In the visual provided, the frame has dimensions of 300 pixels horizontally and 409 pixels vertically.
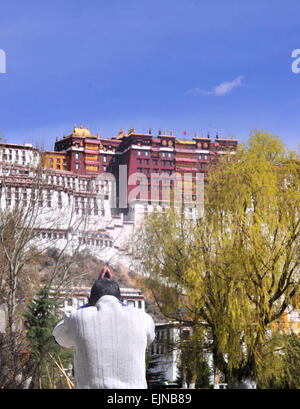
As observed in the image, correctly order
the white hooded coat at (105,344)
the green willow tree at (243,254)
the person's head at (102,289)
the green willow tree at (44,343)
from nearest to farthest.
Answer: the white hooded coat at (105,344)
the person's head at (102,289)
the green willow tree at (243,254)
the green willow tree at (44,343)

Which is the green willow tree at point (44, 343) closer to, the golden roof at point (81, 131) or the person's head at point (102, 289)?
the person's head at point (102, 289)

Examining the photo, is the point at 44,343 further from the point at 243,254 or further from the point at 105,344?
the point at 105,344

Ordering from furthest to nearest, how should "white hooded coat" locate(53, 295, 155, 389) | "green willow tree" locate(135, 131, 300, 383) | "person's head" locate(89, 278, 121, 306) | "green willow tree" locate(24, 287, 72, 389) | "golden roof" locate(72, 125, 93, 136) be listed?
1. "golden roof" locate(72, 125, 93, 136)
2. "green willow tree" locate(24, 287, 72, 389)
3. "green willow tree" locate(135, 131, 300, 383)
4. "person's head" locate(89, 278, 121, 306)
5. "white hooded coat" locate(53, 295, 155, 389)

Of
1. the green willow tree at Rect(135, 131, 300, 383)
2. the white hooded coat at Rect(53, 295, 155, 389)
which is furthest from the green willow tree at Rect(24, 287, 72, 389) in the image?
the white hooded coat at Rect(53, 295, 155, 389)

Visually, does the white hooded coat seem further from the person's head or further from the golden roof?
the golden roof

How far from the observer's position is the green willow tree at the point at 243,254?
1237 cm

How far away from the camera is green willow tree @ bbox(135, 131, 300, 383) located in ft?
40.6

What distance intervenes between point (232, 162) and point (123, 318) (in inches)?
409

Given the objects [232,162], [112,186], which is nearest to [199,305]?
A: [232,162]

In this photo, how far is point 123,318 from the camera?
4.19 metres

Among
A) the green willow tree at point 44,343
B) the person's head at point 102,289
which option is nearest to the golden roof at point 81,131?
the green willow tree at point 44,343

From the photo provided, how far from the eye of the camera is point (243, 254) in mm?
12516

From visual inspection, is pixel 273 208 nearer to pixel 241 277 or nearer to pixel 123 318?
pixel 241 277

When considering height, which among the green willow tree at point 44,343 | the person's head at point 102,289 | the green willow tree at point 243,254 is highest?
the green willow tree at point 243,254
